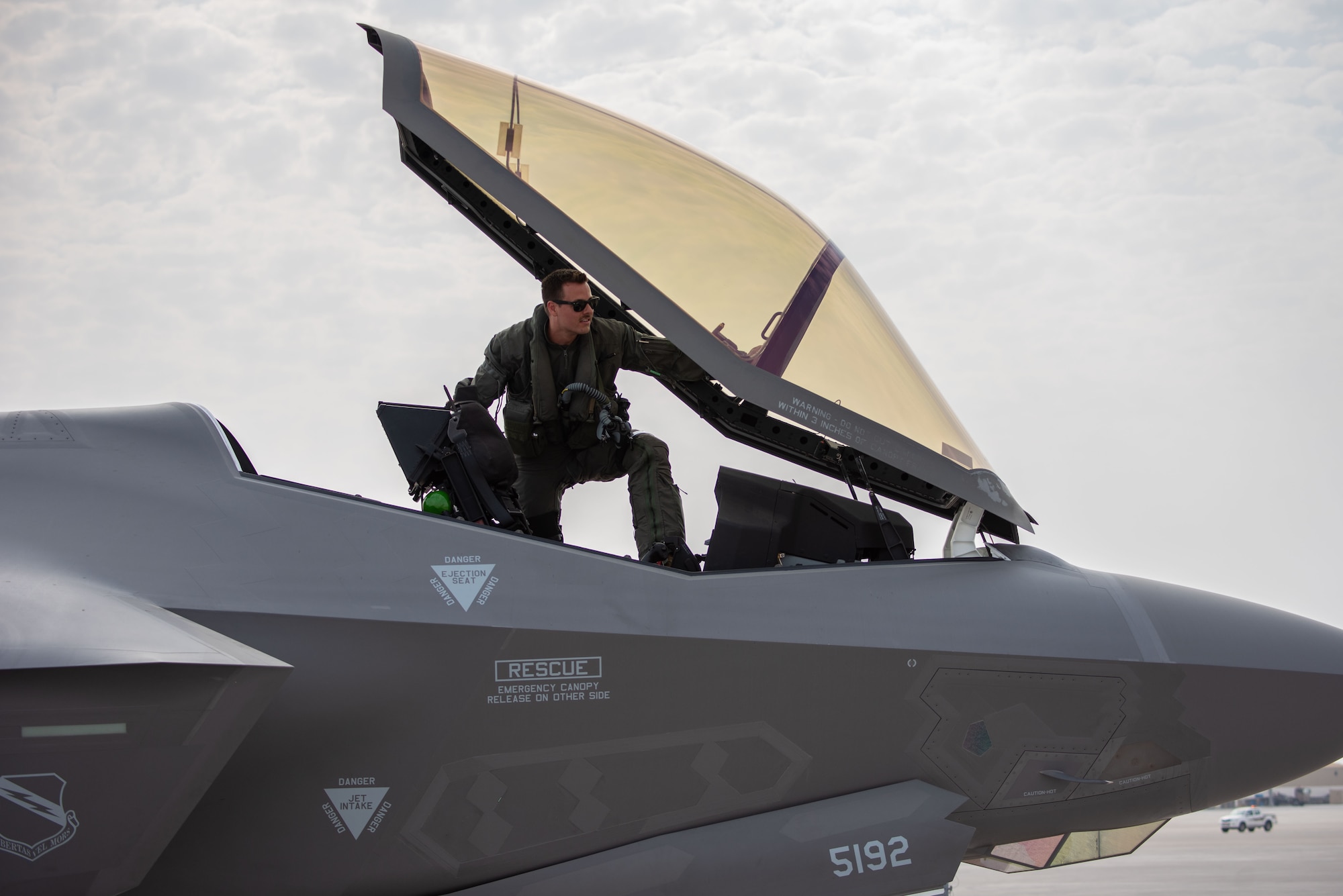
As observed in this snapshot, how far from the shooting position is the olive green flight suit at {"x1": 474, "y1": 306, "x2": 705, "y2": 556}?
483cm

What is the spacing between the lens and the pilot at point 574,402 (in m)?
4.79

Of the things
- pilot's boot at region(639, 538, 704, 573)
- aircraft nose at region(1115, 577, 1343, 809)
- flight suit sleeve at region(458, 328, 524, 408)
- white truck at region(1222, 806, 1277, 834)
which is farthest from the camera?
white truck at region(1222, 806, 1277, 834)

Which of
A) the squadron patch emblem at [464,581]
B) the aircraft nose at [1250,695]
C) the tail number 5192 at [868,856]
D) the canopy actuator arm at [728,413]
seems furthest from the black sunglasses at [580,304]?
the aircraft nose at [1250,695]

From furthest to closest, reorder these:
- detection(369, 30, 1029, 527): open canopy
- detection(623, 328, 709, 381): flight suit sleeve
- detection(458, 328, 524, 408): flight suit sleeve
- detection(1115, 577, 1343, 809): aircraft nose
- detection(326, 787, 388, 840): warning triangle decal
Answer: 1. detection(623, 328, 709, 381): flight suit sleeve
2. detection(458, 328, 524, 408): flight suit sleeve
3. detection(369, 30, 1029, 527): open canopy
4. detection(1115, 577, 1343, 809): aircraft nose
5. detection(326, 787, 388, 840): warning triangle decal

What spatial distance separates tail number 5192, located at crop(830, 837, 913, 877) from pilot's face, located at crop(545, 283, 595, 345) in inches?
104

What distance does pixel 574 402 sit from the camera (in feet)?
15.9

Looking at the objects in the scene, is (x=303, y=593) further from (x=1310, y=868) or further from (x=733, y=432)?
(x=1310, y=868)

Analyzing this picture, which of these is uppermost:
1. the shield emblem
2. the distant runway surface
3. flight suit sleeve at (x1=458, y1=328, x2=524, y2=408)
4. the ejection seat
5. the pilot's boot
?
flight suit sleeve at (x1=458, y1=328, x2=524, y2=408)

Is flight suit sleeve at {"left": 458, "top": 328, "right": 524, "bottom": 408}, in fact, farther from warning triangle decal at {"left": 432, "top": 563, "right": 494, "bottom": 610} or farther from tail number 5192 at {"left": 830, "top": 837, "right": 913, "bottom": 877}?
tail number 5192 at {"left": 830, "top": 837, "right": 913, "bottom": 877}

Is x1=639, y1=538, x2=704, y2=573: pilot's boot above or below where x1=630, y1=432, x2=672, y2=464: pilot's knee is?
below

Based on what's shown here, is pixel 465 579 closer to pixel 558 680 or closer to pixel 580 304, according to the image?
pixel 558 680

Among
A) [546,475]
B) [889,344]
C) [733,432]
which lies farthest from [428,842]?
[889,344]

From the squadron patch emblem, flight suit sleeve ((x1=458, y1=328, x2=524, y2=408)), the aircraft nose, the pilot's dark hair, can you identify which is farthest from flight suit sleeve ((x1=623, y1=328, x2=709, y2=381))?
the aircraft nose

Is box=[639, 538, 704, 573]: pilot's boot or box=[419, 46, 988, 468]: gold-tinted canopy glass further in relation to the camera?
box=[639, 538, 704, 573]: pilot's boot
